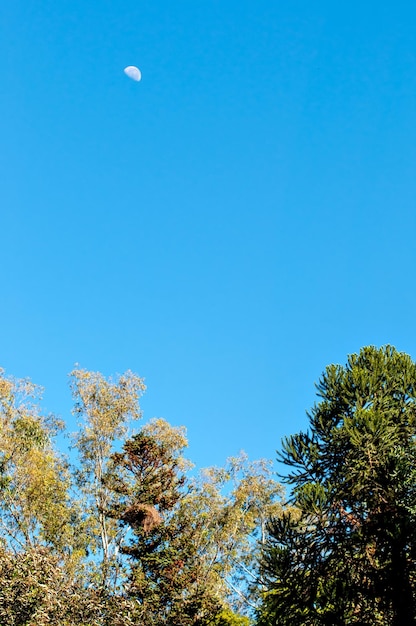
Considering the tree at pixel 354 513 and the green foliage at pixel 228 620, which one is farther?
the green foliage at pixel 228 620

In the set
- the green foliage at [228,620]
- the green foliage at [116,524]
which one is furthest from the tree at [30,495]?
the green foliage at [228,620]

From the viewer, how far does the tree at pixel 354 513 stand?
12828 millimetres

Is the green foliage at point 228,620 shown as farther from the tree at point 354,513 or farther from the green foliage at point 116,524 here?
the tree at point 354,513

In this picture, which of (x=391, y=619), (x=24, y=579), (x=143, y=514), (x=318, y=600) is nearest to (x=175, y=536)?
(x=143, y=514)

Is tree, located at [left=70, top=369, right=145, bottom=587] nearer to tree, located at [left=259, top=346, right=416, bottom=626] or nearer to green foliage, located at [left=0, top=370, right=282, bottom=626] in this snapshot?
green foliage, located at [left=0, top=370, right=282, bottom=626]

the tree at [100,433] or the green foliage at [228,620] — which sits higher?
the tree at [100,433]

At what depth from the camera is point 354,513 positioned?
14.1 metres

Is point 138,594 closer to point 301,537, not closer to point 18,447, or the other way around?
point 301,537

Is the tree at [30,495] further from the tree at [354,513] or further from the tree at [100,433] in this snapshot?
the tree at [354,513]

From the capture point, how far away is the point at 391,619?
514 inches

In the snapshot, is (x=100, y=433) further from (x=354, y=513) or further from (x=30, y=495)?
(x=354, y=513)

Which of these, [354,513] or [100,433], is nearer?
[354,513]

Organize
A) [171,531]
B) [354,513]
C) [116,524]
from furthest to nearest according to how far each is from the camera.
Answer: [116,524] < [171,531] < [354,513]

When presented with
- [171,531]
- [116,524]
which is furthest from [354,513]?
[116,524]
